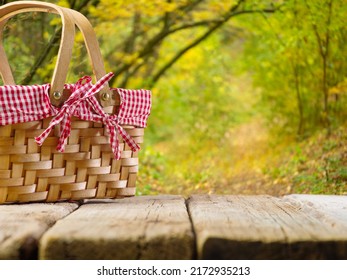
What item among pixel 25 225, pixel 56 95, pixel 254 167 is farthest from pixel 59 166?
pixel 254 167

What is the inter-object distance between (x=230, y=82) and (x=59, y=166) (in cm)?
750

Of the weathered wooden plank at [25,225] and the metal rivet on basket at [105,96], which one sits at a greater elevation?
the metal rivet on basket at [105,96]

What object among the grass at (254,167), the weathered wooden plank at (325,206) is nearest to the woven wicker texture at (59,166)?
the weathered wooden plank at (325,206)

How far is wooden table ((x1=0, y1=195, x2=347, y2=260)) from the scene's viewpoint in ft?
4.90

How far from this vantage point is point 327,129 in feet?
19.1

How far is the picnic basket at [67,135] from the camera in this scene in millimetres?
2205

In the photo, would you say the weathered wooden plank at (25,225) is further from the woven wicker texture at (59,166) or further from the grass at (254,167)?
the grass at (254,167)

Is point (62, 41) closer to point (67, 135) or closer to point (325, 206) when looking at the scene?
point (67, 135)

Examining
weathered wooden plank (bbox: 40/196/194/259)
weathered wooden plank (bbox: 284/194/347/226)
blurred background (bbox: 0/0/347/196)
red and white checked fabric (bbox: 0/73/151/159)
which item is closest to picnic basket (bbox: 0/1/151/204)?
red and white checked fabric (bbox: 0/73/151/159)

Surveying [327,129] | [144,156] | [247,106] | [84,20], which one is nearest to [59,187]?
[84,20]

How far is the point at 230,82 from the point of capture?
959cm

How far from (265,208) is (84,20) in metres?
1.04

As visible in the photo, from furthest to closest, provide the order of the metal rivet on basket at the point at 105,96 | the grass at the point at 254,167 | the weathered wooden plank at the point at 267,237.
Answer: the grass at the point at 254,167, the metal rivet on basket at the point at 105,96, the weathered wooden plank at the point at 267,237
